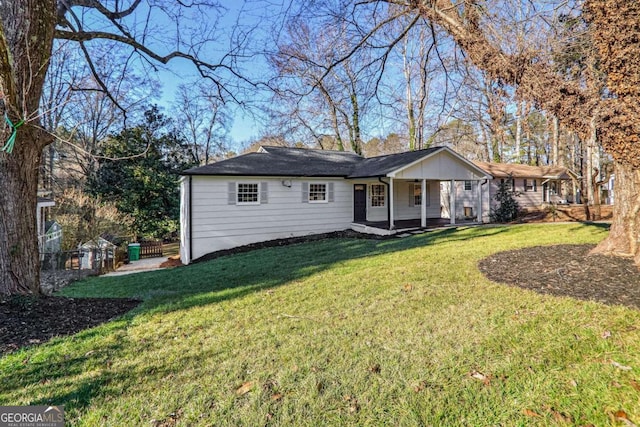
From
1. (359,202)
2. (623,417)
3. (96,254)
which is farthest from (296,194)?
(623,417)

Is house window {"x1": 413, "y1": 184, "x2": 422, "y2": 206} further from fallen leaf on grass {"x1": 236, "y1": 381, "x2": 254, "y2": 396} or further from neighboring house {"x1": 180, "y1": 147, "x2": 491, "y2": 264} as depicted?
fallen leaf on grass {"x1": 236, "y1": 381, "x2": 254, "y2": 396}

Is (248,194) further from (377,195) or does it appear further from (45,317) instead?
(45,317)

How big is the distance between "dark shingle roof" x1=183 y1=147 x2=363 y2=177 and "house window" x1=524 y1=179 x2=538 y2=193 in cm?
1359

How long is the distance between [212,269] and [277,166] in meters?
6.88

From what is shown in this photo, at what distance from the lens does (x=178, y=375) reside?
9.05 feet

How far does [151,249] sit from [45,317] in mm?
14860

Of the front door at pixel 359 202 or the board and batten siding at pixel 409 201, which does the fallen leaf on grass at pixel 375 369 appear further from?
the board and batten siding at pixel 409 201

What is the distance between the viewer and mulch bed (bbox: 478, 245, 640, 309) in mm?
4059

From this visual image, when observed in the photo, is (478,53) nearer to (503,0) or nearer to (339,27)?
(503,0)

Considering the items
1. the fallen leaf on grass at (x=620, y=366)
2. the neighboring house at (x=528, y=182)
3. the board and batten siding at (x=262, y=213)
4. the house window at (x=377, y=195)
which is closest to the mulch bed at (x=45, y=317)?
the fallen leaf on grass at (x=620, y=366)

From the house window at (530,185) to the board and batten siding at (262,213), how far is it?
52.2 feet

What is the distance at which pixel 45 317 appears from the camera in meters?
4.09

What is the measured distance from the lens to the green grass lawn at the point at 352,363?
223 cm

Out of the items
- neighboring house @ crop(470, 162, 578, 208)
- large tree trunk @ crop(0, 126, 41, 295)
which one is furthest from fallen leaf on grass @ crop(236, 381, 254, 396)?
neighboring house @ crop(470, 162, 578, 208)
